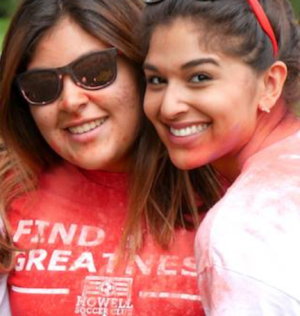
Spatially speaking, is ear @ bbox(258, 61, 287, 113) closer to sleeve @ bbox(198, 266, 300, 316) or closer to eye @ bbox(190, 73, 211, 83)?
eye @ bbox(190, 73, 211, 83)

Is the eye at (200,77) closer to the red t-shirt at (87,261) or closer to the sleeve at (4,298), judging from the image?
the red t-shirt at (87,261)

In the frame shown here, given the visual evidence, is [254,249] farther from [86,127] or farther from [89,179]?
[89,179]

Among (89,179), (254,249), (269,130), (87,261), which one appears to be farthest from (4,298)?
(254,249)

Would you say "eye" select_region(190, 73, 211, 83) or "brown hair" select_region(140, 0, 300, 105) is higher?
"brown hair" select_region(140, 0, 300, 105)

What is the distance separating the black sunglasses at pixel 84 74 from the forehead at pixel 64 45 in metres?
0.02

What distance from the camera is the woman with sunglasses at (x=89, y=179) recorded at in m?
2.62

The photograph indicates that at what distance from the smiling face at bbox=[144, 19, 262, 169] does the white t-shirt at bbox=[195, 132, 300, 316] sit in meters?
0.21

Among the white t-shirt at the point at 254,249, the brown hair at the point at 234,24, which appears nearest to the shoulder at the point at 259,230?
the white t-shirt at the point at 254,249

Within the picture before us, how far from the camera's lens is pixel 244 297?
1.91 metres

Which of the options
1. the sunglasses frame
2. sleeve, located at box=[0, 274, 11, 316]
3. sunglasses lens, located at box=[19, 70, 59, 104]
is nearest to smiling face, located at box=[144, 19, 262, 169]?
the sunglasses frame

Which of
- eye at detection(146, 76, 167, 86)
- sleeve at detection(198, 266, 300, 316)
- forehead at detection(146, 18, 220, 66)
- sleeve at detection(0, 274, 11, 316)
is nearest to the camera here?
sleeve at detection(198, 266, 300, 316)

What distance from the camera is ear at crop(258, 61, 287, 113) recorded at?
2.26m

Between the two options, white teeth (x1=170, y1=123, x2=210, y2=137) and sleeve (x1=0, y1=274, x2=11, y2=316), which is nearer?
white teeth (x1=170, y1=123, x2=210, y2=137)

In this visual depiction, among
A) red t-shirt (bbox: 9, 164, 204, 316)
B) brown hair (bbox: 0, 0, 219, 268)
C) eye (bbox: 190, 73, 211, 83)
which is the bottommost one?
red t-shirt (bbox: 9, 164, 204, 316)
